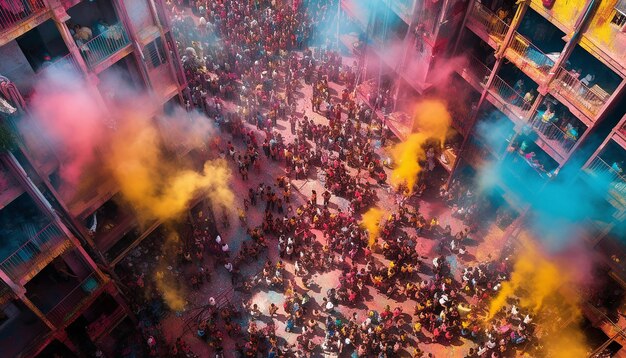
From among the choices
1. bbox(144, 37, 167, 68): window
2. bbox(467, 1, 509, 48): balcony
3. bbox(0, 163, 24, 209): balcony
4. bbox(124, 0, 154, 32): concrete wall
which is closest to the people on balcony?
bbox(467, 1, 509, 48): balcony

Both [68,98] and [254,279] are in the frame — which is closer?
[68,98]

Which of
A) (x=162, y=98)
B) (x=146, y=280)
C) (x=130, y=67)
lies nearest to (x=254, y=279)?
(x=146, y=280)

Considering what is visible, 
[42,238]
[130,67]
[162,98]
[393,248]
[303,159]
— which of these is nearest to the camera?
[42,238]

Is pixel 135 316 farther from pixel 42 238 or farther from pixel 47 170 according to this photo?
pixel 47 170

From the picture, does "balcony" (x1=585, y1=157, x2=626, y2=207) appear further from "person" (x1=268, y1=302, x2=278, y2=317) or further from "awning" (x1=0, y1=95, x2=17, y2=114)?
"awning" (x1=0, y1=95, x2=17, y2=114)

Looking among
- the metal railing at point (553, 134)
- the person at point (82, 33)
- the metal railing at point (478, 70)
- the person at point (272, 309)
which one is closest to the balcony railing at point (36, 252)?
the person at point (82, 33)

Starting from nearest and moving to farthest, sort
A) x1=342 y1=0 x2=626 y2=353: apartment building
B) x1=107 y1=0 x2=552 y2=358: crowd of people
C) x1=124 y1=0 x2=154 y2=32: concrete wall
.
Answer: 1. x1=124 y1=0 x2=154 y2=32: concrete wall
2. x1=342 y1=0 x2=626 y2=353: apartment building
3. x1=107 y1=0 x2=552 y2=358: crowd of people

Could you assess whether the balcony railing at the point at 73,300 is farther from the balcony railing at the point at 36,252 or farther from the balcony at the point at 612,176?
the balcony at the point at 612,176
